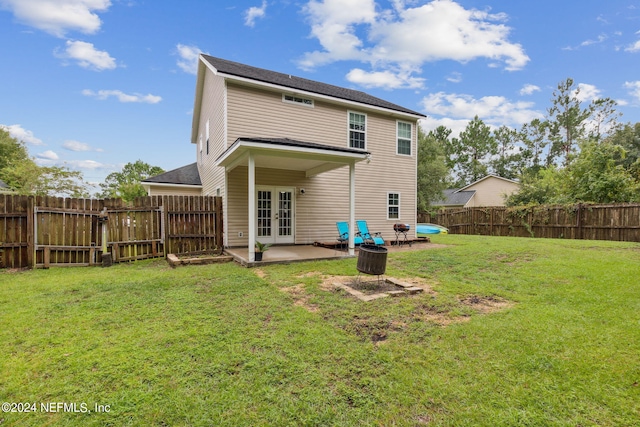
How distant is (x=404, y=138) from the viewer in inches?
506

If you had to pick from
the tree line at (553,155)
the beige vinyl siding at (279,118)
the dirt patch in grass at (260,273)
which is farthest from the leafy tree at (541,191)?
the dirt patch in grass at (260,273)

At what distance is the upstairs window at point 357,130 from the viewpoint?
11.7m

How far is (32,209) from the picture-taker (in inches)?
272

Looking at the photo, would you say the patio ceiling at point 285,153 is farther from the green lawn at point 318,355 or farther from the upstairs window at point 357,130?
the green lawn at point 318,355

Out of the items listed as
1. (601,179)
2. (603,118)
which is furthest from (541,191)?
(603,118)

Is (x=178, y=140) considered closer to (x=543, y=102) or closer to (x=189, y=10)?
(x=189, y=10)

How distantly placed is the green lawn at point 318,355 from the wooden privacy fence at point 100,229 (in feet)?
7.04

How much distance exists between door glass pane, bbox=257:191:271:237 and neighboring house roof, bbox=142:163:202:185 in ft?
16.9

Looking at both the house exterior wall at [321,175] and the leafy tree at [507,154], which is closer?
the house exterior wall at [321,175]

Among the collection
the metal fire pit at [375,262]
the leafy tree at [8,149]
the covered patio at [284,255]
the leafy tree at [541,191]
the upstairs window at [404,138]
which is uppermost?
the leafy tree at [8,149]

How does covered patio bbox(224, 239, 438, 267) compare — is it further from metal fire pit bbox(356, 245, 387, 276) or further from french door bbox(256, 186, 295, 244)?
metal fire pit bbox(356, 245, 387, 276)

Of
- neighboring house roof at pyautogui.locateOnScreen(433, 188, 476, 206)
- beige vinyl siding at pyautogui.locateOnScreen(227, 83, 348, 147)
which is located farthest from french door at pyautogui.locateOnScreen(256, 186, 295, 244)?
neighboring house roof at pyautogui.locateOnScreen(433, 188, 476, 206)

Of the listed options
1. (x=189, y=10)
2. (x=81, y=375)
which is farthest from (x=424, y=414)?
(x=189, y=10)

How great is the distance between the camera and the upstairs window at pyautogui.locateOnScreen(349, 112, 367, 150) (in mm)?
11664
